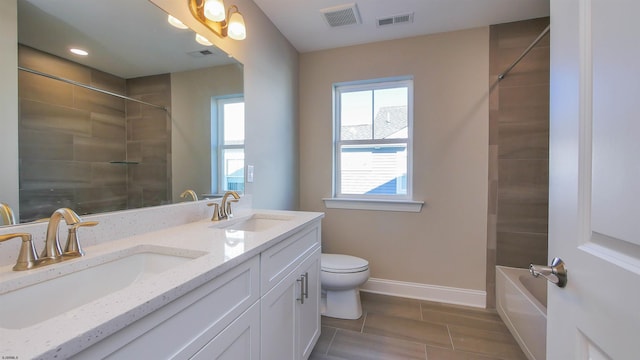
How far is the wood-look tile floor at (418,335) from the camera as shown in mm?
1626

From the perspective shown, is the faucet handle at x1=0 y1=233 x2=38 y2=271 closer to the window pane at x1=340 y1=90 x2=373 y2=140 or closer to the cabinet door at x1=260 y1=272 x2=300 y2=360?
the cabinet door at x1=260 y1=272 x2=300 y2=360

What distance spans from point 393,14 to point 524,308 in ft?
7.45

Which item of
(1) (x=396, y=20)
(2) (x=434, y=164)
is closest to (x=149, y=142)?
(1) (x=396, y=20)

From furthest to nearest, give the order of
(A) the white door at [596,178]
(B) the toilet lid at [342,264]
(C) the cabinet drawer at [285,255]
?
(B) the toilet lid at [342,264] < (C) the cabinet drawer at [285,255] < (A) the white door at [596,178]

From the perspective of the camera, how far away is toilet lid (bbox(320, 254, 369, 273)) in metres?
1.96

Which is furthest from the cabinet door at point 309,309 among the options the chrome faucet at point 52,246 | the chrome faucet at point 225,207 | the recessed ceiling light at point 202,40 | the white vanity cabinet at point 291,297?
the recessed ceiling light at point 202,40

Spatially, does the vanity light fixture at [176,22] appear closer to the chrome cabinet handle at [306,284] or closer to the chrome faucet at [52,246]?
the chrome faucet at [52,246]

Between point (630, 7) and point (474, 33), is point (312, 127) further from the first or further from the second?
point (630, 7)

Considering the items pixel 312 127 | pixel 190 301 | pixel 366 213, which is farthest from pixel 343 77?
pixel 190 301

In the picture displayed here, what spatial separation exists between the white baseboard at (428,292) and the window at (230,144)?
62.5 inches

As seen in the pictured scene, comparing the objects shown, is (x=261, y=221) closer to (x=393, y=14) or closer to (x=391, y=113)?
(x=391, y=113)

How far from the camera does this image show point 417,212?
233 cm

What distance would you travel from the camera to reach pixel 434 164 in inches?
89.7

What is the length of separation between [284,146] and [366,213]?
1.01 m
